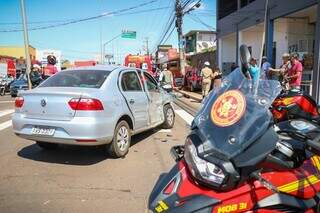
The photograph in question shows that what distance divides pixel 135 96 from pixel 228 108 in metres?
4.85

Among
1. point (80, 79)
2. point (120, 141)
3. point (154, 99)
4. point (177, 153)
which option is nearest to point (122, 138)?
point (120, 141)

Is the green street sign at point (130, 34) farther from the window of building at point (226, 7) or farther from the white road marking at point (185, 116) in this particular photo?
the white road marking at point (185, 116)

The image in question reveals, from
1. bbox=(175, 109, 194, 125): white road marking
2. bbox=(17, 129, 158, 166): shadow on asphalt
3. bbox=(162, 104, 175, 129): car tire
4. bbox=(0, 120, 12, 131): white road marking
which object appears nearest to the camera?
bbox=(17, 129, 158, 166): shadow on asphalt

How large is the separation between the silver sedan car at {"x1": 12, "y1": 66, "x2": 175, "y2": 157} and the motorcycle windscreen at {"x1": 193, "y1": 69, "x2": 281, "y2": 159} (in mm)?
3398

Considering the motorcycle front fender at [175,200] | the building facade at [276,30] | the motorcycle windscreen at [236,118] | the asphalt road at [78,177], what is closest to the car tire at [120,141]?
the asphalt road at [78,177]

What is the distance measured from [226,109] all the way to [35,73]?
56.6 feet

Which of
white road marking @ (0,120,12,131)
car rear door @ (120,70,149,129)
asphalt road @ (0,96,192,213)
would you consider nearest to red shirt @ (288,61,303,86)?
asphalt road @ (0,96,192,213)

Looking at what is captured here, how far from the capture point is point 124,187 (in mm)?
5191

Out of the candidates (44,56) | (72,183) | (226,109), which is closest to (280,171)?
(226,109)

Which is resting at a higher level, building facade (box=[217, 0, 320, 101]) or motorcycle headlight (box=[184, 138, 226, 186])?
building facade (box=[217, 0, 320, 101])

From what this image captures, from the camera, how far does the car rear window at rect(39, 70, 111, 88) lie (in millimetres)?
6648

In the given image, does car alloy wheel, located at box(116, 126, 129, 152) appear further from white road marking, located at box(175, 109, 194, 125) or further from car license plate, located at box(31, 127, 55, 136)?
white road marking, located at box(175, 109, 194, 125)

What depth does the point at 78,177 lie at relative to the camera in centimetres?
560

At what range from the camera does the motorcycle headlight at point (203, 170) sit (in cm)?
243
